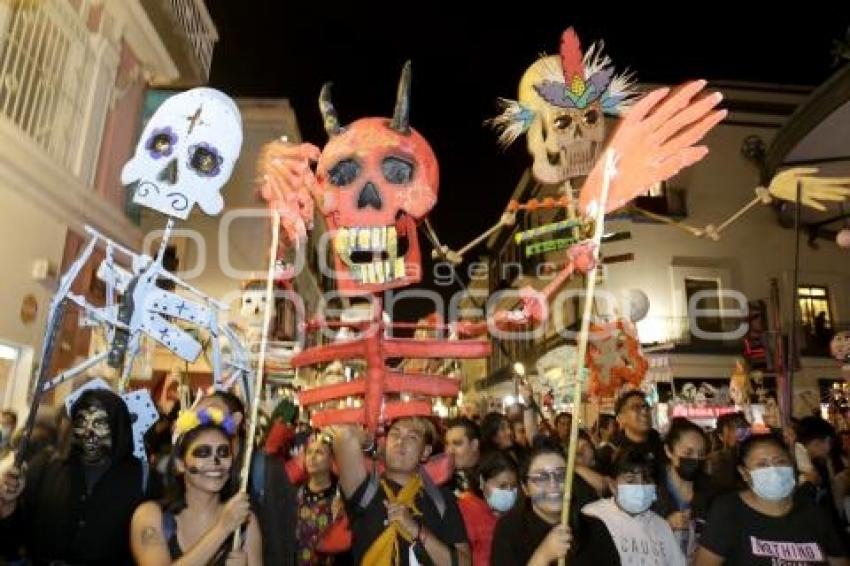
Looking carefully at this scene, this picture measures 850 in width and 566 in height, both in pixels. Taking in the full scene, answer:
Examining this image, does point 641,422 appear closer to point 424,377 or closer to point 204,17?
point 424,377

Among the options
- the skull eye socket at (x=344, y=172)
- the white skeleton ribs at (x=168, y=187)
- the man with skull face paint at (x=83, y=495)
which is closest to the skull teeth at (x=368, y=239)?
the skull eye socket at (x=344, y=172)

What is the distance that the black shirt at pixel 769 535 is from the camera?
3.23m

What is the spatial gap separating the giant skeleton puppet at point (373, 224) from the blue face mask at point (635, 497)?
58.3 inches

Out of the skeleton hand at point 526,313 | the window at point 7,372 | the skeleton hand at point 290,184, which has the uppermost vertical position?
the skeleton hand at point 290,184

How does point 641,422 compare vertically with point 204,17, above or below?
below

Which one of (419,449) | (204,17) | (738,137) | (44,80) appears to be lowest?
(419,449)

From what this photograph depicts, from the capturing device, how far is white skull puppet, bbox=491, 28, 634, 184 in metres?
5.93

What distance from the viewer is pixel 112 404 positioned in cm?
354

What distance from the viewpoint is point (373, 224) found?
4.96m

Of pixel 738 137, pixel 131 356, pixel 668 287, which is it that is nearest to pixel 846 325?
pixel 668 287

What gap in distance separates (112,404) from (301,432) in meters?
2.34

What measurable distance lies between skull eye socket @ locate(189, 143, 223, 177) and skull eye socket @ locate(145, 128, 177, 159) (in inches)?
6.4

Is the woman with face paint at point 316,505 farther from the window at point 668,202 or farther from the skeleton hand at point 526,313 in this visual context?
the window at point 668,202

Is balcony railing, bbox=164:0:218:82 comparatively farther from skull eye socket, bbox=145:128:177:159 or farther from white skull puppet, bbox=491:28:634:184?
white skull puppet, bbox=491:28:634:184
